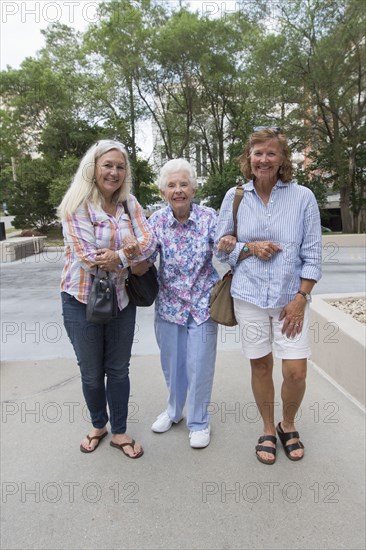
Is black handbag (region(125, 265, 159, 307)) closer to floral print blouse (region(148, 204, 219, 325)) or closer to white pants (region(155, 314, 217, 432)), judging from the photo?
floral print blouse (region(148, 204, 219, 325))

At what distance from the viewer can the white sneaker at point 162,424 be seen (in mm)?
2891

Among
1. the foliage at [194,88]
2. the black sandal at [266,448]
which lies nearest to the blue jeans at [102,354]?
the black sandal at [266,448]

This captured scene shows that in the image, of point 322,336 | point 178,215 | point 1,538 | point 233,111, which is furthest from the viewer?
point 233,111

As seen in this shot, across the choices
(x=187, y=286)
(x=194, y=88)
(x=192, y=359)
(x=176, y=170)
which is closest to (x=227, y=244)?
(x=187, y=286)

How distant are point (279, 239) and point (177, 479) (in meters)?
1.47

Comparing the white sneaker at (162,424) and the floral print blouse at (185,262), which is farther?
the white sneaker at (162,424)

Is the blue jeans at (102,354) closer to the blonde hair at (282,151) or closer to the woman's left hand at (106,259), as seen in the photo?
the woman's left hand at (106,259)

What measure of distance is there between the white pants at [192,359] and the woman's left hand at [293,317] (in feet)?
1.55

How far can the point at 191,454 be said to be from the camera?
264 cm

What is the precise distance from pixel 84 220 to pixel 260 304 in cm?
108

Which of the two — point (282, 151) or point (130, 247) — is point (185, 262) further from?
point (282, 151)

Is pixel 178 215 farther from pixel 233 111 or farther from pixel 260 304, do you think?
pixel 233 111

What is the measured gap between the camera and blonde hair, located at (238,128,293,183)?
7.58 feet

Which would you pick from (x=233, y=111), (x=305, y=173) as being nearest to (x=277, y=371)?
(x=305, y=173)
